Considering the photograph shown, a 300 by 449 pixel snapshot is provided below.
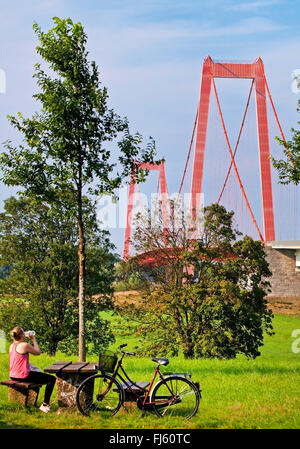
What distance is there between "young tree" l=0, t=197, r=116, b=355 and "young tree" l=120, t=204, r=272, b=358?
1.60 meters

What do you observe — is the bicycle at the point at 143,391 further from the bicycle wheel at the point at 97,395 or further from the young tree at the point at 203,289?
the young tree at the point at 203,289

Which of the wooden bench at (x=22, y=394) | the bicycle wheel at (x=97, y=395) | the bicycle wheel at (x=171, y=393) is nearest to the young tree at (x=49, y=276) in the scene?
the wooden bench at (x=22, y=394)

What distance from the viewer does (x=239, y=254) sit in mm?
15977

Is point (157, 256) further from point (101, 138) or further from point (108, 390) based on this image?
point (108, 390)

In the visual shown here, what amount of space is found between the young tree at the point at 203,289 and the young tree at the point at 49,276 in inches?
62.9

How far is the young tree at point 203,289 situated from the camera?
49.6ft

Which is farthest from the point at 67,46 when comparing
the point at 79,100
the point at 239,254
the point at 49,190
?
the point at 239,254

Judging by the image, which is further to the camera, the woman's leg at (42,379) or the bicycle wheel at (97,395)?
the woman's leg at (42,379)

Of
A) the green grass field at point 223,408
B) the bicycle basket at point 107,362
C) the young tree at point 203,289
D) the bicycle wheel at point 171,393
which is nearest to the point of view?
the green grass field at point 223,408

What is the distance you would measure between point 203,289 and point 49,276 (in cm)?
549

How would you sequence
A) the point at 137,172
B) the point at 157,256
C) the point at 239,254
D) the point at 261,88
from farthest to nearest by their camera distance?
the point at 261,88 < the point at 157,256 < the point at 239,254 < the point at 137,172

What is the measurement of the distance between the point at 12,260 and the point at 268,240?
2096 cm

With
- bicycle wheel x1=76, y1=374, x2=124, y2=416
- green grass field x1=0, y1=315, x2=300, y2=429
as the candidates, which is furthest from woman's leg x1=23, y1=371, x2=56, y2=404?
bicycle wheel x1=76, y1=374, x2=124, y2=416

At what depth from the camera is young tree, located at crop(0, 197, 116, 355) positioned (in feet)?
59.6
